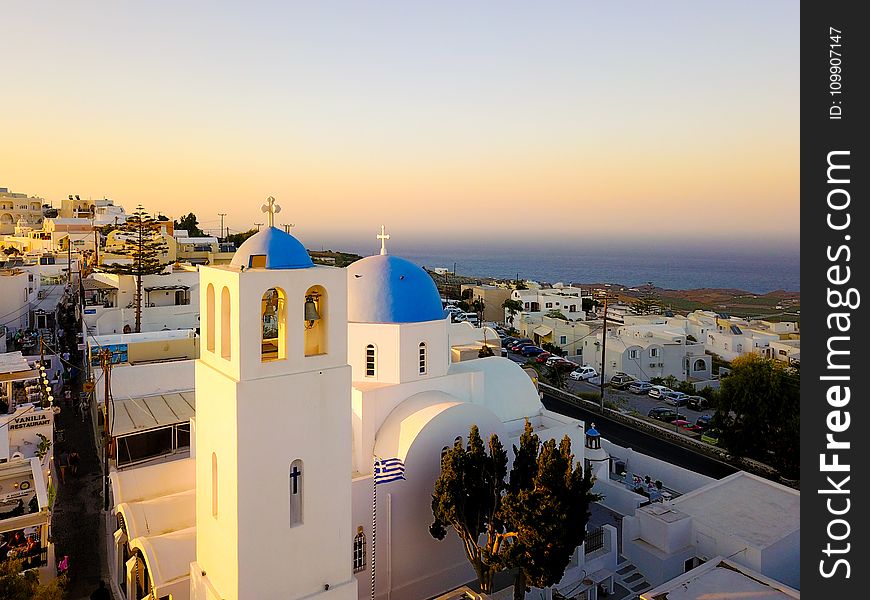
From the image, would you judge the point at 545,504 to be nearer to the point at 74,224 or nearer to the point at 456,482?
the point at 456,482

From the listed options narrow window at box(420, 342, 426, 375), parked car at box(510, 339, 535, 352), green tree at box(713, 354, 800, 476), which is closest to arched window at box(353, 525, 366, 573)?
narrow window at box(420, 342, 426, 375)

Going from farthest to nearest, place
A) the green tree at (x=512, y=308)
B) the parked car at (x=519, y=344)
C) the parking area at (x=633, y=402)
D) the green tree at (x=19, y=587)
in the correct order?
the green tree at (x=512, y=308), the parked car at (x=519, y=344), the parking area at (x=633, y=402), the green tree at (x=19, y=587)

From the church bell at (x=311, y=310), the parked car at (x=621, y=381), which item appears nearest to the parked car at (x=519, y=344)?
the parked car at (x=621, y=381)

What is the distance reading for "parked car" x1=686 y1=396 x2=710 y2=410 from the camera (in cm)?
2898

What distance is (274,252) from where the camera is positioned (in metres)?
8.73

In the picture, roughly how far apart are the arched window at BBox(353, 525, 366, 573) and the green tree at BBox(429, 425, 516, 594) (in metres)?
1.43

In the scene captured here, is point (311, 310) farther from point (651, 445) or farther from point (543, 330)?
point (543, 330)

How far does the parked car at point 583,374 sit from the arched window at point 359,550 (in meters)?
24.4

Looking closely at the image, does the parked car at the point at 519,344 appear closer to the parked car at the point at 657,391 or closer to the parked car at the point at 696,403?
the parked car at the point at 657,391

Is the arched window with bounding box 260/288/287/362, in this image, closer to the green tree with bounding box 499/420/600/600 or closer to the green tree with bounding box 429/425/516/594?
the green tree with bounding box 429/425/516/594

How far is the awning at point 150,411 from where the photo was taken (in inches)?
598
